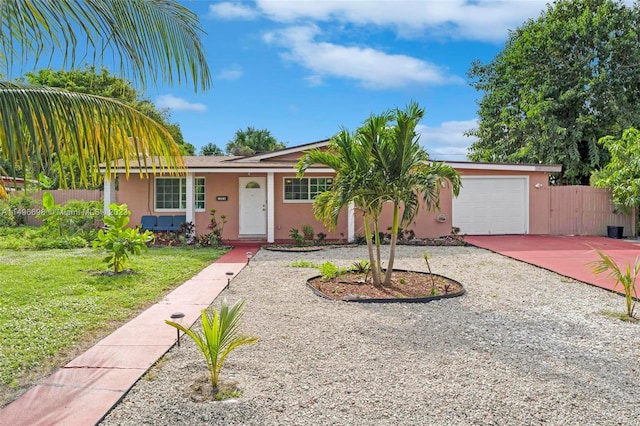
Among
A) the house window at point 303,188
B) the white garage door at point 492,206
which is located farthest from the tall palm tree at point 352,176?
the white garage door at point 492,206

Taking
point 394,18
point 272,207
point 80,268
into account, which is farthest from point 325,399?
point 394,18

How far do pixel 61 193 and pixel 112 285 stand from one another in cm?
1518

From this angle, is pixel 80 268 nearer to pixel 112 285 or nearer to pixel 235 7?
pixel 112 285

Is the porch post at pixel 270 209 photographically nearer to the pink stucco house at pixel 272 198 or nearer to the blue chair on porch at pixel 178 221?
the pink stucco house at pixel 272 198

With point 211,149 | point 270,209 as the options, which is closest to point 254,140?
point 211,149

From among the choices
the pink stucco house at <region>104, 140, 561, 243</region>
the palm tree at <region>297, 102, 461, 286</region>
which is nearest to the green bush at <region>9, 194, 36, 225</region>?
the pink stucco house at <region>104, 140, 561, 243</region>

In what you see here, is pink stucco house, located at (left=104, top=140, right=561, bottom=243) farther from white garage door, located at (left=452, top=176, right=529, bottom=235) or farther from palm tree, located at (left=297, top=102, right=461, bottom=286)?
palm tree, located at (left=297, top=102, right=461, bottom=286)

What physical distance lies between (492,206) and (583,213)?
3.57 metres

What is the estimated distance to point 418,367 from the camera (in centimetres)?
395

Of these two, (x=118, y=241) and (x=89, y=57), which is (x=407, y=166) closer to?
(x=89, y=57)

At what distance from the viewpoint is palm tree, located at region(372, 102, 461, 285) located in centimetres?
648

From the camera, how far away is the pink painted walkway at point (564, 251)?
8.83 meters

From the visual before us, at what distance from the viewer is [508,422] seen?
2.97 m

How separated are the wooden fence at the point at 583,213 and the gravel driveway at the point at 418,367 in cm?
1063
